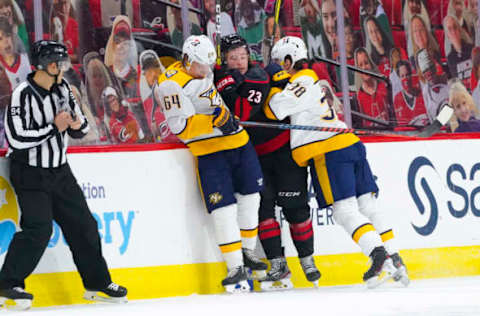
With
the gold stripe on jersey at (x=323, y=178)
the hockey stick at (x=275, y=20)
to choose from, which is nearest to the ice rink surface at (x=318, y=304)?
the gold stripe on jersey at (x=323, y=178)

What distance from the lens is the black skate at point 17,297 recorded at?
3.54 metres

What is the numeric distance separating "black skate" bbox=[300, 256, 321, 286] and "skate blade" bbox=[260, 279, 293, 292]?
0.36 feet

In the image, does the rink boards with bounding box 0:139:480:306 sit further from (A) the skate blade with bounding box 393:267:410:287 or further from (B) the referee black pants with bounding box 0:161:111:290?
(A) the skate blade with bounding box 393:267:410:287

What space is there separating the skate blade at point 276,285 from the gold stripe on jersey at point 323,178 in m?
0.49

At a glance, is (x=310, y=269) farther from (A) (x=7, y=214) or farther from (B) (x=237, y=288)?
(A) (x=7, y=214)

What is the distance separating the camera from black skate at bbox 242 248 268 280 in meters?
4.25

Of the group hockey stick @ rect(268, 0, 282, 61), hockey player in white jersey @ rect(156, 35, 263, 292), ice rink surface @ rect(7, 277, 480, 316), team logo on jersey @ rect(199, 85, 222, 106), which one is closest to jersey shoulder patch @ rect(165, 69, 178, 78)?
hockey player in white jersey @ rect(156, 35, 263, 292)

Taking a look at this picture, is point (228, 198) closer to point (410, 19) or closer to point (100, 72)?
point (100, 72)

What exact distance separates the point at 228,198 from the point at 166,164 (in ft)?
1.24

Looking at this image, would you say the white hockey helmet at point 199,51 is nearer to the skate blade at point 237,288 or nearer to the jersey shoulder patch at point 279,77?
the jersey shoulder patch at point 279,77

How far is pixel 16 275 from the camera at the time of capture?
3559 mm

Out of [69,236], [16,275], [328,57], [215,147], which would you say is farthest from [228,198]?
[328,57]

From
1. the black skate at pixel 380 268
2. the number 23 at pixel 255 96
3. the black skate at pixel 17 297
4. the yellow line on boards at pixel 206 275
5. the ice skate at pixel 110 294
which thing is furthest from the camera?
the number 23 at pixel 255 96

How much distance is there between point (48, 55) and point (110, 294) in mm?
1126
